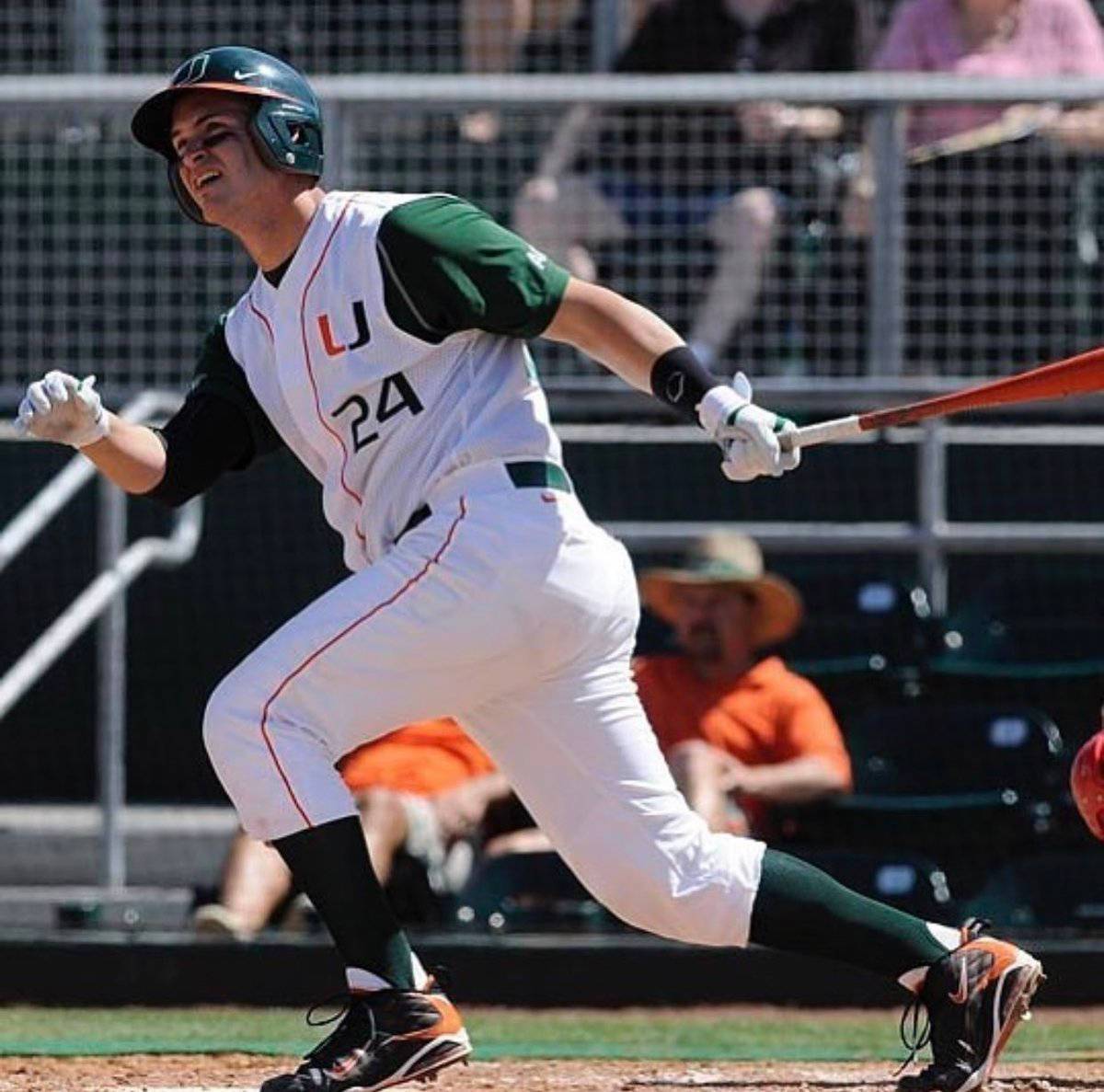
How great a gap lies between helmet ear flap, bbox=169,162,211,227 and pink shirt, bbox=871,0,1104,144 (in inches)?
163

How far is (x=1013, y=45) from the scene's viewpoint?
8.66 meters

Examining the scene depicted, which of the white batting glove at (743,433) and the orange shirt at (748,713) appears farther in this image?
the orange shirt at (748,713)

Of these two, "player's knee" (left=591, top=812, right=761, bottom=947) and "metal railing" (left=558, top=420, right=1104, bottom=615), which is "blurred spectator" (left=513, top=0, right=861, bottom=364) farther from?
"player's knee" (left=591, top=812, right=761, bottom=947)

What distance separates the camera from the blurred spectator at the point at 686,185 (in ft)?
26.8

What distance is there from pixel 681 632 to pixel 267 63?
135 inches

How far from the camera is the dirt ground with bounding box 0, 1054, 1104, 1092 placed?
4.93m

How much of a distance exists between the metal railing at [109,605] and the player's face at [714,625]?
4.70 feet

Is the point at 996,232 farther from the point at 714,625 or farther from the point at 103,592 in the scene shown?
the point at 103,592

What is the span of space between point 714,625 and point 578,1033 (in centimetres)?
149

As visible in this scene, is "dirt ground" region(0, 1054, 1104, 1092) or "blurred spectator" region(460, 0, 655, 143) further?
"blurred spectator" region(460, 0, 655, 143)

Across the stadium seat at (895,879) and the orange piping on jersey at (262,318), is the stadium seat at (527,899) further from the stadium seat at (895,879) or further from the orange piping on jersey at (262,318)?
the orange piping on jersey at (262,318)

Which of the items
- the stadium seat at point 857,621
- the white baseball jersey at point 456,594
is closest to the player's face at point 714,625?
Result: the stadium seat at point 857,621

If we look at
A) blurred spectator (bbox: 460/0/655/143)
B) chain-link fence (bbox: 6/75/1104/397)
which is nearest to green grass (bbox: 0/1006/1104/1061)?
chain-link fence (bbox: 6/75/1104/397)

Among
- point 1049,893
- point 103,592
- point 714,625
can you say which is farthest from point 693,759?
point 103,592
